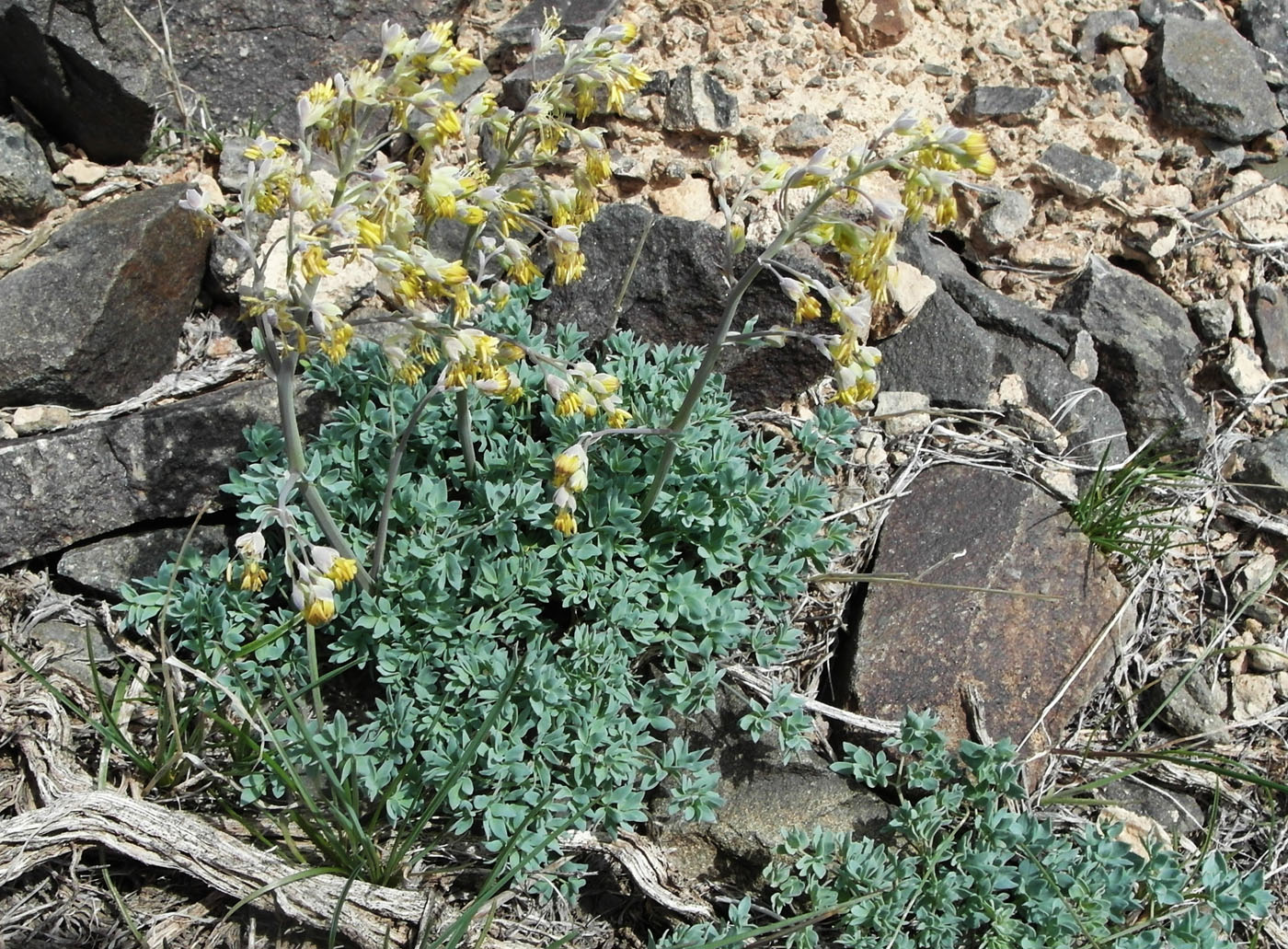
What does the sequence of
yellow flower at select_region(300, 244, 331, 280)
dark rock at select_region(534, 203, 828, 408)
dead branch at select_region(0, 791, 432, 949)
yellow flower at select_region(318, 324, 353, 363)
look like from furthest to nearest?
dark rock at select_region(534, 203, 828, 408), dead branch at select_region(0, 791, 432, 949), yellow flower at select_region(318, 324, 353, 363), yellow flower at select_region(300, 244, 331, 280)

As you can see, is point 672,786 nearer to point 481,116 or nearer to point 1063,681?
point 1063,681

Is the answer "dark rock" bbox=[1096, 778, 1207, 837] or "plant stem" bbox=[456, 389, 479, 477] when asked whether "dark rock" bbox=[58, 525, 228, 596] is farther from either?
"dark rock" bbox=[1096, 778, 1207, 837]

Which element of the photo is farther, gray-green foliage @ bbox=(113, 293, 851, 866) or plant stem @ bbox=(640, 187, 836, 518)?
gray-green foliage @ bbox=(113, 293, 851, 866)

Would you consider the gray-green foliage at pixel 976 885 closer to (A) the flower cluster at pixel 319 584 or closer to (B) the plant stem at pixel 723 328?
(B) the plant stem at pixel 723 328

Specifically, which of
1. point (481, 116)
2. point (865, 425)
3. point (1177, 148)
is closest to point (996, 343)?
point (865, 425)

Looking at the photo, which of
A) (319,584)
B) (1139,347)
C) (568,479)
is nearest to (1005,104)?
(1139,347)

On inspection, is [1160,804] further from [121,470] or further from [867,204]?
[121,470]

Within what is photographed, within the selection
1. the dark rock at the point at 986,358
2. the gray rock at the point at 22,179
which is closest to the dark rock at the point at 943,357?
the dark rock at the point at 986,358

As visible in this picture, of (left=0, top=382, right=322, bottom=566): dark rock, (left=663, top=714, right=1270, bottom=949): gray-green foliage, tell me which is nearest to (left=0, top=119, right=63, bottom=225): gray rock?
(left=0, top=382, right=322, bottom=566): dark rock
